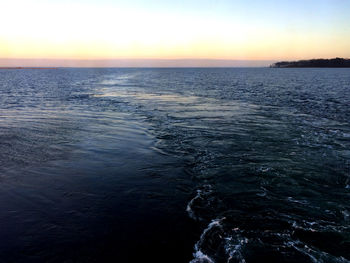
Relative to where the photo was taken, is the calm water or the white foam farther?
the calm water

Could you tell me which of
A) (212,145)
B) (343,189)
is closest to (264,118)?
(212,145)

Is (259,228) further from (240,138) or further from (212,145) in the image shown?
(240,138)

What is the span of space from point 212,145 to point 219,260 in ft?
27.6

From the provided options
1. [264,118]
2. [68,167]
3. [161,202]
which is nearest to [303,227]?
[161,202]

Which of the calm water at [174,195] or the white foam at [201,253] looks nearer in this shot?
the white foam at [201,253]

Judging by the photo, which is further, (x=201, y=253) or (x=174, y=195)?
(x=174, y=195)

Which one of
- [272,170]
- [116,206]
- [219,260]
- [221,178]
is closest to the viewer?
[219,260]

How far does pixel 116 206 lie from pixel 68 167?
3814mm

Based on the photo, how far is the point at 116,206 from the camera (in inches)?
286

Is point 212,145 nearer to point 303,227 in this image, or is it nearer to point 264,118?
point 303,227

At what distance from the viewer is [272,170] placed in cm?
1013

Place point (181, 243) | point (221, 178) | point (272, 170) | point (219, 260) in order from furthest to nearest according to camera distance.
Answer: point (272, 170), point (221, 178), point (181, 243), point (219, 260)

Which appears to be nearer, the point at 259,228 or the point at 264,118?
the point at 259,228

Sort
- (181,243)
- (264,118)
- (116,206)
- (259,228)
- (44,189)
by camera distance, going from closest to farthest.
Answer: (181,243), (259,228), (116,206), (44,189), (264,118)
